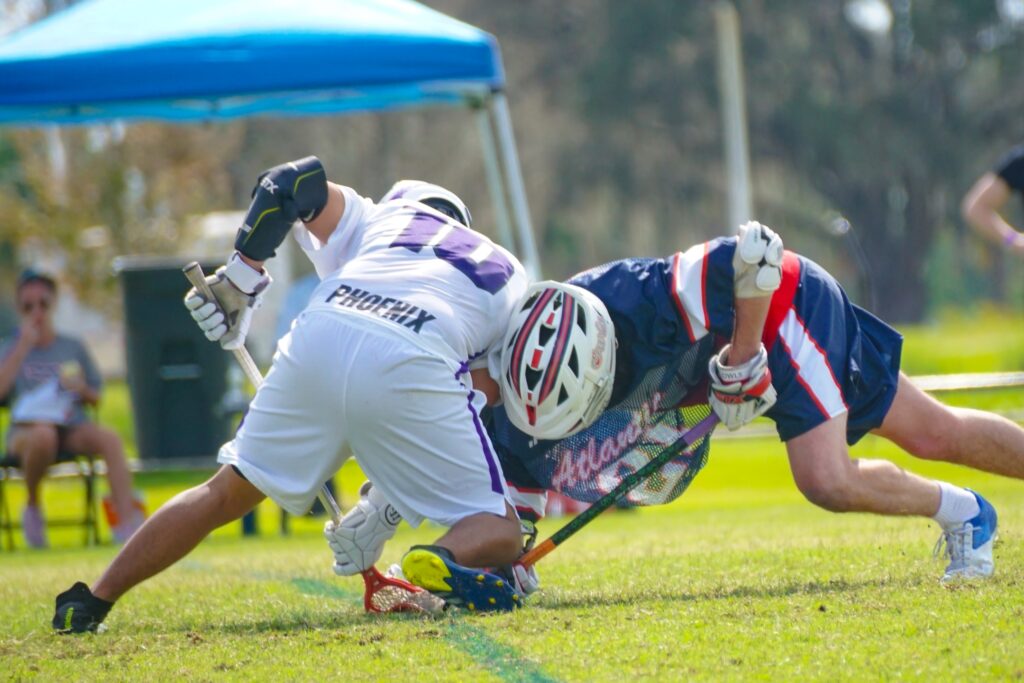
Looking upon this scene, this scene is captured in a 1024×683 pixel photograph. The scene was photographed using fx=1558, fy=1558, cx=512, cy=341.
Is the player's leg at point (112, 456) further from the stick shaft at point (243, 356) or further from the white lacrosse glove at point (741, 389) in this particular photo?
the white lacrosse glove at point (741, 389)

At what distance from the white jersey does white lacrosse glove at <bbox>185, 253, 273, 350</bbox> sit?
0.84 ft

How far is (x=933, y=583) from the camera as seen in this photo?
17.0ft

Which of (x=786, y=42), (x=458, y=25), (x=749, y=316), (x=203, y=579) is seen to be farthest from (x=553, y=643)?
(x=786, y=42)

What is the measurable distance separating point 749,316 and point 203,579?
330cm

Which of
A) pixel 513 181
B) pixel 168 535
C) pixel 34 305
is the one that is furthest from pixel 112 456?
pixel 168 535

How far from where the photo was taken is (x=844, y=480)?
17.3 ft

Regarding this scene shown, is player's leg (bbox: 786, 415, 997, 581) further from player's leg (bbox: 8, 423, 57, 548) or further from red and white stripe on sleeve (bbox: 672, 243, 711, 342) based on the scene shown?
player's leg (bbox: 8, 423, 57, 548)

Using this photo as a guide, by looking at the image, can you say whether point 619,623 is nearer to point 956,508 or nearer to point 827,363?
point 827,363

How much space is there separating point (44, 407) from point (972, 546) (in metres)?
7.52

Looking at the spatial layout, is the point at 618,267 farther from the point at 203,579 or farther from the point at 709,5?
the point at 709,5

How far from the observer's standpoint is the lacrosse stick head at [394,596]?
5.35m

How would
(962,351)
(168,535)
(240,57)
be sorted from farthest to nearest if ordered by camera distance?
(962,351), (240,57), (168,535)

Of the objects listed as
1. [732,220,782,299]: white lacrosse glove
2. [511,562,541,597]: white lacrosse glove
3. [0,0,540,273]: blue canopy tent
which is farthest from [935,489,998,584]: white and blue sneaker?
[0,0,540,273]: blue canopy tent

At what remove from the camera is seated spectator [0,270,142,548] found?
35.8ft
